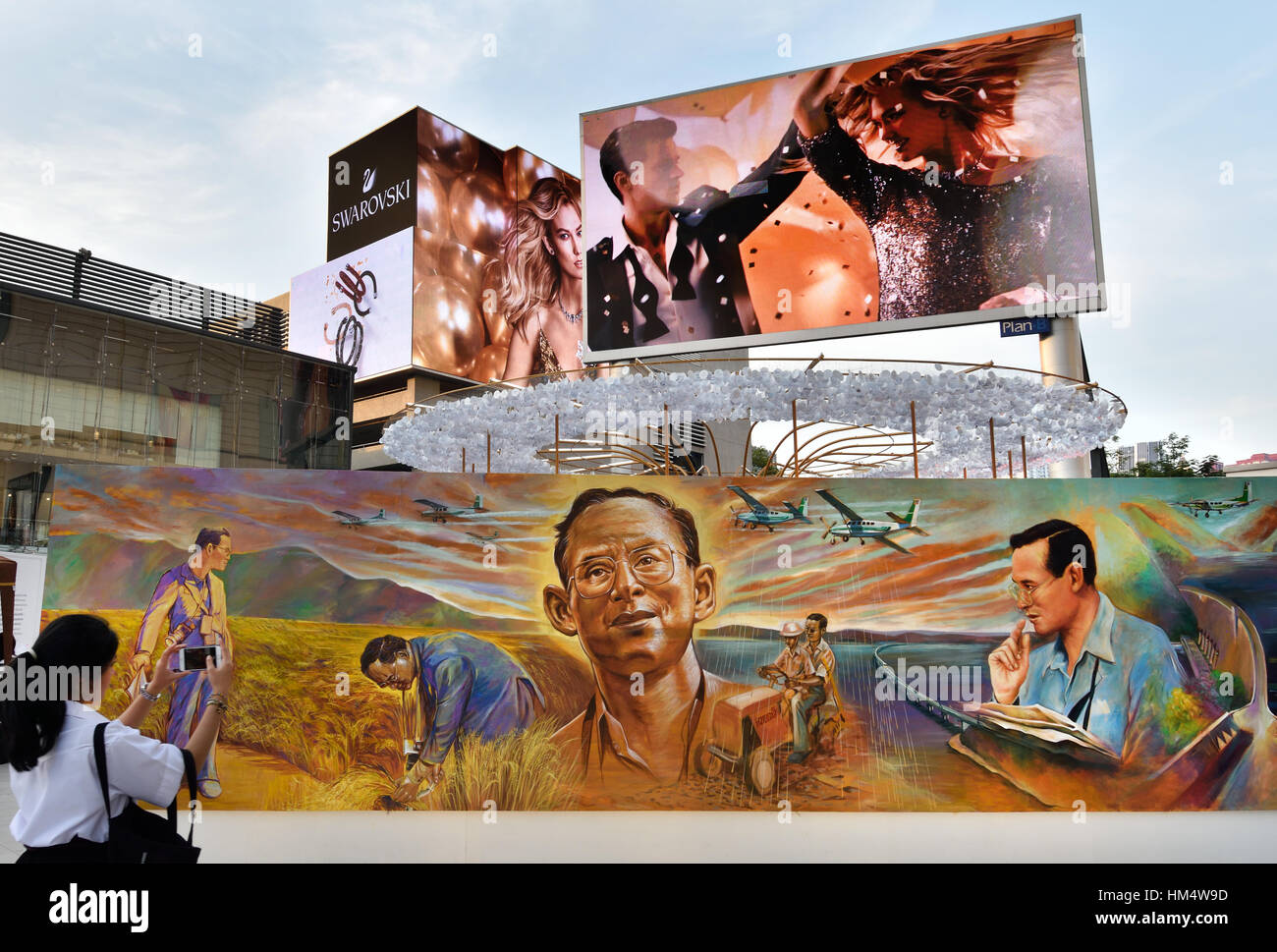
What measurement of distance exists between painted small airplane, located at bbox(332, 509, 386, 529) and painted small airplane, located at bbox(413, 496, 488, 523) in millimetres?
462

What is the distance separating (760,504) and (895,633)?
2186 mm

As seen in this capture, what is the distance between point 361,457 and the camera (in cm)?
4166

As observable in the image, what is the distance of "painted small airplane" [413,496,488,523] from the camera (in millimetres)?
11492

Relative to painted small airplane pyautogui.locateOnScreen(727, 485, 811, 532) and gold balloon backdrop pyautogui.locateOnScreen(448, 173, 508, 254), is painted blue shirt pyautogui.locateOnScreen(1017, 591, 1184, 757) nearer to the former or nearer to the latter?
painted small airplane pyautogui.locateOnScreen(727, 485, 811, 532)

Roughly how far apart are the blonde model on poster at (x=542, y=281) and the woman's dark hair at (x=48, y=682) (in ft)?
126

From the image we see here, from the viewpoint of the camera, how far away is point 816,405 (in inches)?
521

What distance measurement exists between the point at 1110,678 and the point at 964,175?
10.9 metres

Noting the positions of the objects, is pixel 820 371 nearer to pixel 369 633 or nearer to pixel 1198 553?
pixel 1198 553

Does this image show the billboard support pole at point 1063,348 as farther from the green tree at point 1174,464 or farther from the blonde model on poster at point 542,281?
the blonde model on poster at point 542,281

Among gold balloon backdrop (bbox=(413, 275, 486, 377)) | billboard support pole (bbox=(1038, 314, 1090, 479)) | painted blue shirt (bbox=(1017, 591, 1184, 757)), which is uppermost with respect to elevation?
gold balloon backdrop (bbox=(413, 275, 486, 377))

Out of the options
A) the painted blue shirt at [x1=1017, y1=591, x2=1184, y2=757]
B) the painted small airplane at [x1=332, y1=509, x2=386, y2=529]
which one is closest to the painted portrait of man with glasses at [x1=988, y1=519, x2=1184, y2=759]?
the painted blue shirt at [x1=1017, y1=591, x2=1184, y2=757]

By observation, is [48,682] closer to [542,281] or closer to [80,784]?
[80,784]

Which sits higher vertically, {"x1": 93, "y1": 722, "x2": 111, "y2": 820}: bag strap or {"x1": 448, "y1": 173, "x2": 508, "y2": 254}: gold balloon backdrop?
{"x1": 448, "y1": 173, "x2": 508, "y2": 254}: gold balloon backdrop
